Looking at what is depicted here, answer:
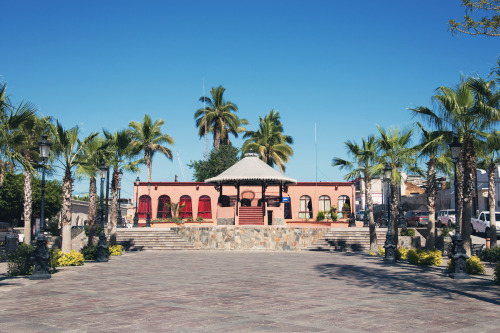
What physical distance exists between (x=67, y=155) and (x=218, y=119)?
3088cm

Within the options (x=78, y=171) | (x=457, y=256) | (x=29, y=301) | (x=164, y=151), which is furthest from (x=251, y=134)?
(x=29, y=301)

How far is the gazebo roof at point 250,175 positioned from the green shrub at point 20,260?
55.7 ft

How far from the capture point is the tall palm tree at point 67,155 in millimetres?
19531

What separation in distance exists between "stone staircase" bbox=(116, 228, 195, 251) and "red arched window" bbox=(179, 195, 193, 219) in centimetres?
1238

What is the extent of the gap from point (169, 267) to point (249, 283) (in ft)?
17.8

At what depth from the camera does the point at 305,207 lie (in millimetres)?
42656

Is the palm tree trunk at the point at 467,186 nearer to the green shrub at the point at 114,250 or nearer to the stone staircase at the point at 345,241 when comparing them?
the stone staircase at the point at 345,241

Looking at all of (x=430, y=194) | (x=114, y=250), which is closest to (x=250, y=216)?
(x=114, y=250)

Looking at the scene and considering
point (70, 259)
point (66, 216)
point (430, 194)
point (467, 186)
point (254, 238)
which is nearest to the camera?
point (467, 186)

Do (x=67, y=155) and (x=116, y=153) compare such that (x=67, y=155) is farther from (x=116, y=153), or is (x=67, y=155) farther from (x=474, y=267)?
(x=474, y=267)

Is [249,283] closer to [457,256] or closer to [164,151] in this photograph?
[457,256]

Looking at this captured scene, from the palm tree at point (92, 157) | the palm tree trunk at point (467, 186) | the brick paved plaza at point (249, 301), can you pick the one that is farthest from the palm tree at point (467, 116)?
the palm tree at point (92, 157)

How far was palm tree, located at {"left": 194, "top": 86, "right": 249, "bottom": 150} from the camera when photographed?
49750 millimetres

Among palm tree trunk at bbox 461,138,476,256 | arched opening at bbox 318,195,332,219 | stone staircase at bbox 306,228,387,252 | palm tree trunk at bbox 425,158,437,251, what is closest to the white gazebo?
stone staircase at bbox 306,228,387,252
